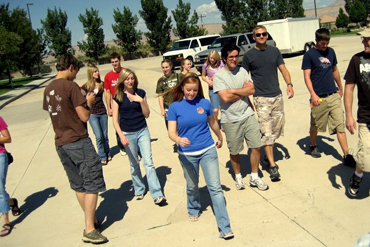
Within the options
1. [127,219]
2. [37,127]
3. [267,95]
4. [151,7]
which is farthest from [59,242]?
[151,7]

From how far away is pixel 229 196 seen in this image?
4.55m

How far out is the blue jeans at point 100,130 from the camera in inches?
251

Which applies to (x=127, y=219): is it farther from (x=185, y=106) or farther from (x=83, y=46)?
(x=83, y=46)

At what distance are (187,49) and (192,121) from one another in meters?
20.4

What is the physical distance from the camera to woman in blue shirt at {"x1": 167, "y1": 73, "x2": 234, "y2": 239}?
361 cm

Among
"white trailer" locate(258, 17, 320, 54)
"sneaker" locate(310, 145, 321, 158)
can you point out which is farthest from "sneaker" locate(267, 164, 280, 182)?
"white trailer" locate(258, 17, 320, 54)

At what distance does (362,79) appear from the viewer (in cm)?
379

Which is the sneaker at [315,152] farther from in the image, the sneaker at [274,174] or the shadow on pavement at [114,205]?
the shadow on pavement at [114,205]

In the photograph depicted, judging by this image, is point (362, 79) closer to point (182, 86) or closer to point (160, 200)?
point (182, 86)

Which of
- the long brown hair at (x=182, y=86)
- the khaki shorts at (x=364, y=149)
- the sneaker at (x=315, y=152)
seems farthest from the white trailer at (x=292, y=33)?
the long brown hair at (x=182, y=86)

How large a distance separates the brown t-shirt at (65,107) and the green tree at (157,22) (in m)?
51.8

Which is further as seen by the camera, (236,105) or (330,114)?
(330,114)

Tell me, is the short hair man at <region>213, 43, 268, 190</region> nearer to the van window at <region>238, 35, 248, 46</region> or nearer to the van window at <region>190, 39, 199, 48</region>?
the van window at <region>238, 35, 248, 46</region>

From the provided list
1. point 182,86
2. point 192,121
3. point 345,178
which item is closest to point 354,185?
point 345,178
